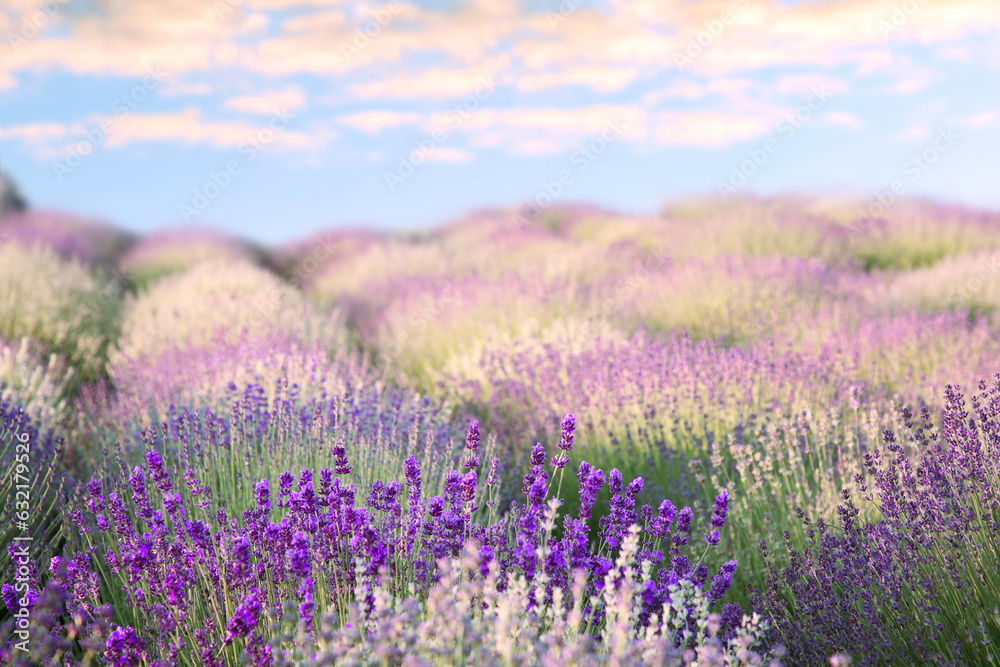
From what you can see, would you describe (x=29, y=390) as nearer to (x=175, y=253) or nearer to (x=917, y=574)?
(x=917, y=574)

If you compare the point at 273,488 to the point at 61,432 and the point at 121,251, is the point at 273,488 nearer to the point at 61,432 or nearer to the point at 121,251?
the point at 61,432

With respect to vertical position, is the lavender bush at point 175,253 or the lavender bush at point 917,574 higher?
the lavender bush at point 917,574

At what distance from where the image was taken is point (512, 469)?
416 cm

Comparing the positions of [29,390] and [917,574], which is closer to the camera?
[917,574]

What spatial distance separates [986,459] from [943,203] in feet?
40.6

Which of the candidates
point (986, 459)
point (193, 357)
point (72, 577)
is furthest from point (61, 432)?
point (986, 459)

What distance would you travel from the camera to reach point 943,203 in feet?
43.2

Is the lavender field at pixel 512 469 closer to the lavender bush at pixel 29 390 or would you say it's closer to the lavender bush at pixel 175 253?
the lavender bush at pixel 29 390

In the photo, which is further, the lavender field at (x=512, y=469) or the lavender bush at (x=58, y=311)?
the lavender bush at (x=58, y=311)

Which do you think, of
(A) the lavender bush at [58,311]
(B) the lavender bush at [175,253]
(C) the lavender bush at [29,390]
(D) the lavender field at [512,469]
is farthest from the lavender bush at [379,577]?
(B) the lavender bush at [175,253]

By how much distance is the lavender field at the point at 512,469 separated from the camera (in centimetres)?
192

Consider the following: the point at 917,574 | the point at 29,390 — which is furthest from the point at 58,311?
the point at 917,574

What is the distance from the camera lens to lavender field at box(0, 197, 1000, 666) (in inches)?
75.7

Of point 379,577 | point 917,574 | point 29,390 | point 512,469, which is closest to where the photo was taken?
point 379,577
